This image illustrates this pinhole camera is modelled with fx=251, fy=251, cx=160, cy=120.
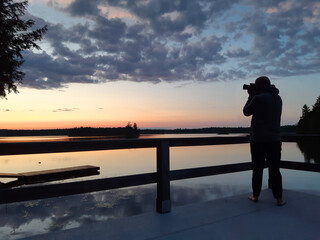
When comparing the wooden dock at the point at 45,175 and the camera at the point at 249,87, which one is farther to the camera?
the wooden dock at the point at 45,175

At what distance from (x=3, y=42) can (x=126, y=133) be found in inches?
4091

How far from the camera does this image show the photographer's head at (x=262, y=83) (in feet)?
12.5

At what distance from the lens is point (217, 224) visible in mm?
3109

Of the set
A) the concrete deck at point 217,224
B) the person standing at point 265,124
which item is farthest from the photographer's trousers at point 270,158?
the concrete deck at point 217,224

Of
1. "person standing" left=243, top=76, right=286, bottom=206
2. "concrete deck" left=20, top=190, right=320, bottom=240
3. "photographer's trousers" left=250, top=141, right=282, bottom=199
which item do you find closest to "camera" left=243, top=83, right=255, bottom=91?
"person standing" left=243, top=76, right=286, bottom=206

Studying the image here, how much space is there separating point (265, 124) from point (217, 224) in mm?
1603

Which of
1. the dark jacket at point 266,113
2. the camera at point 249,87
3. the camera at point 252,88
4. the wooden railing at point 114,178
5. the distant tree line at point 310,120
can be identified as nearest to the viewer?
the wooden railing at point 114,178

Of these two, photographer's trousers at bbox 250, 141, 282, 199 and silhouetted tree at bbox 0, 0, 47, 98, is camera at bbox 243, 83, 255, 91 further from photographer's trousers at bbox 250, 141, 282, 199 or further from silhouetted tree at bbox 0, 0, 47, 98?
silhouetted tree at bbox 0, 0, 47, 98

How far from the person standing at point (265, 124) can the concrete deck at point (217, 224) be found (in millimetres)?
482

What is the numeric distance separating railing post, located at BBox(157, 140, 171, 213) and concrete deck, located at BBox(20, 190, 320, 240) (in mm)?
154

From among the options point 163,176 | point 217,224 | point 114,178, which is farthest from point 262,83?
point 114,178

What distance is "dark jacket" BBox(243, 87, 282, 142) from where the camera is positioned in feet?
12.0

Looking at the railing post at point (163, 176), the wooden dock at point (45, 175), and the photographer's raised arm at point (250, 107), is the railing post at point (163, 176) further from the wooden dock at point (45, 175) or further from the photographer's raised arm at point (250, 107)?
the wooden dock at point (45, 175)

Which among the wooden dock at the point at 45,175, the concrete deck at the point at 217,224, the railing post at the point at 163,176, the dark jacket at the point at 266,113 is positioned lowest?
the wooden dock at the point at 45,175
